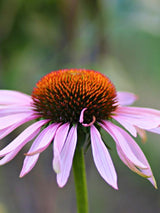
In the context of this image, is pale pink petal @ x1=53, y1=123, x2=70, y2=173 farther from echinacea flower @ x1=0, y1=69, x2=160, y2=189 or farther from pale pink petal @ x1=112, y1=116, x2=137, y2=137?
pale pink petal @ x1=112, y1=116, x2=137, y2=137

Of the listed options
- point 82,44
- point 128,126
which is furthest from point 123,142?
point 82,44

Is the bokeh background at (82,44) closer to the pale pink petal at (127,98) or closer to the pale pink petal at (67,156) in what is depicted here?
the pale pink petal at (127,98)

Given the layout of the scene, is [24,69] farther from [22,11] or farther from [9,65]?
[22,11]

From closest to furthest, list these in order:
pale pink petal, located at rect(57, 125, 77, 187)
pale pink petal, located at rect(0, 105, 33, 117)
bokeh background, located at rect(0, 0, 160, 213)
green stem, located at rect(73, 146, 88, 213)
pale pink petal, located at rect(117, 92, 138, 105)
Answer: pale pink petal, located at rect(57, 125, 77, 187), green stem, located at rect(73, 146, 88, 213), pale pink petal, located at rect(0, 105, 33, 117), pale pink petal, located at rect(117, 92, 138, 105), bokeh background, located at rect(0, 0, 160, 213)

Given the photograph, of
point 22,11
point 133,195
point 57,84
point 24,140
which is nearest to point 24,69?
point 22,11

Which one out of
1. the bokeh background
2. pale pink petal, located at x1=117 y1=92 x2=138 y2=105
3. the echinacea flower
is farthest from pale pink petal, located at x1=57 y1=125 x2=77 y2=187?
the bokeh background

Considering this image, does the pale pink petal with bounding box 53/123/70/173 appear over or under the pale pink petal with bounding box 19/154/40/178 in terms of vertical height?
over
